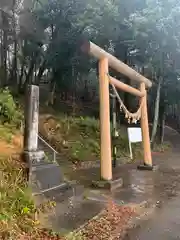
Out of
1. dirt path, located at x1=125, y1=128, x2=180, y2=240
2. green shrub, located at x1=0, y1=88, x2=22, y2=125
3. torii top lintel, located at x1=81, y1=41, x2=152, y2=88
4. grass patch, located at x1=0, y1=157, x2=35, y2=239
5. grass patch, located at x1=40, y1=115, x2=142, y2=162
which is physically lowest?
dirt path, located at x1=125, y1=128, x2=180, y2=240

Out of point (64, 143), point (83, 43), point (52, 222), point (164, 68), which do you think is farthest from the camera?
point (164, 68)

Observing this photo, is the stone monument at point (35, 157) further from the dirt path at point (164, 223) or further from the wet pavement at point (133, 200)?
the dirt path at point (164, 223)

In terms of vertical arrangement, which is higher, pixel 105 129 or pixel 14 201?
pixel 105 129

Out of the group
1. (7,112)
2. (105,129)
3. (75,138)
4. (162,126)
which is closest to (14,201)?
(105,129)

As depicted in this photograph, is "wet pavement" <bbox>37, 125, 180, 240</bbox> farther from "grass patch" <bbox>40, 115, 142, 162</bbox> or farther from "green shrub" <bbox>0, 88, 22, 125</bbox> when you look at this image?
"green shrub" <bbox>0, 88, 22, 125</bbox>

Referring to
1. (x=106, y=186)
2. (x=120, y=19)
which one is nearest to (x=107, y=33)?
(x=120, y=19)

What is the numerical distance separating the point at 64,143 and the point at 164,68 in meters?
8.99

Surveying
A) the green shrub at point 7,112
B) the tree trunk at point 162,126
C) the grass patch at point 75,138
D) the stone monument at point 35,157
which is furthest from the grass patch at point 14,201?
the tree trunk at point 162,126

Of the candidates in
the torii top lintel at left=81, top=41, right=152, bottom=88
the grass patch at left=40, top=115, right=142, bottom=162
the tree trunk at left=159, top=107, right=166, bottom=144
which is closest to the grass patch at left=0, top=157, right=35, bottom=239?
the torii top lintel at left=81, top=41, right=152, bottom=88

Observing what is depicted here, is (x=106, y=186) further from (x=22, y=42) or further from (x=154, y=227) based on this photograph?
(x=22, y=42)

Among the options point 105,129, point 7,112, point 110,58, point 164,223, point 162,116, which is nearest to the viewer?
point 164,223

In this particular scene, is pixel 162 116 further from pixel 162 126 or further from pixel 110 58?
pixel 110 58

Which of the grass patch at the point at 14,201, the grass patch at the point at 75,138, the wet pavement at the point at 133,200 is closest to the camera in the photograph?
the grass patch at the point at 14,201

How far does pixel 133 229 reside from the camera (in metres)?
5.53
